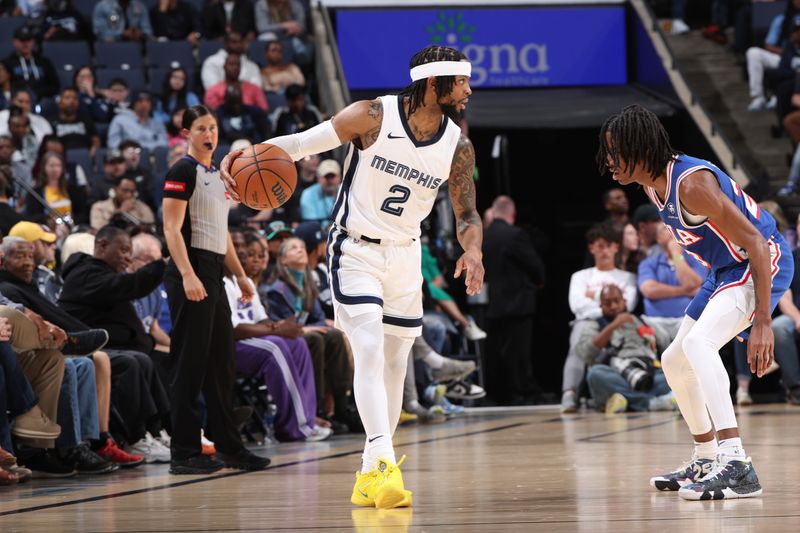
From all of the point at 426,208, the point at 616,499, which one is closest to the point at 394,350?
the point at 426,208

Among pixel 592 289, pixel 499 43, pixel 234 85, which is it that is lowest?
pixel 592 289

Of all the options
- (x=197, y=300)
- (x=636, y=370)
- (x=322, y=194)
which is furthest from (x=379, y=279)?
(x=322, y=194)

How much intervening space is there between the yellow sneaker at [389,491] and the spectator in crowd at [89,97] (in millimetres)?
9076

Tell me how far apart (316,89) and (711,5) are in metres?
6.28

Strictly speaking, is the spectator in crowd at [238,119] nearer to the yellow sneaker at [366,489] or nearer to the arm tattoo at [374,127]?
the arm tattoo at [374,127]

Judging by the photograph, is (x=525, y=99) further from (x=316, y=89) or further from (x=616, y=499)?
(x=616, y=499)

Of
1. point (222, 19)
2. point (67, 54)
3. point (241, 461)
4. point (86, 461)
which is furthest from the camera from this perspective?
point (222, 19)

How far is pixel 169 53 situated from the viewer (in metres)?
14.8

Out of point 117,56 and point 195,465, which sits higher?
point 117,56

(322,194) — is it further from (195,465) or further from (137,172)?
(195,465)

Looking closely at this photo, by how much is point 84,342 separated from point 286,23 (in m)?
9.69

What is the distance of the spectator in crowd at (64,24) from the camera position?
14.5 m

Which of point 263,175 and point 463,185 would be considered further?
point 463,185

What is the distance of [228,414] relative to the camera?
6391 millimetres
